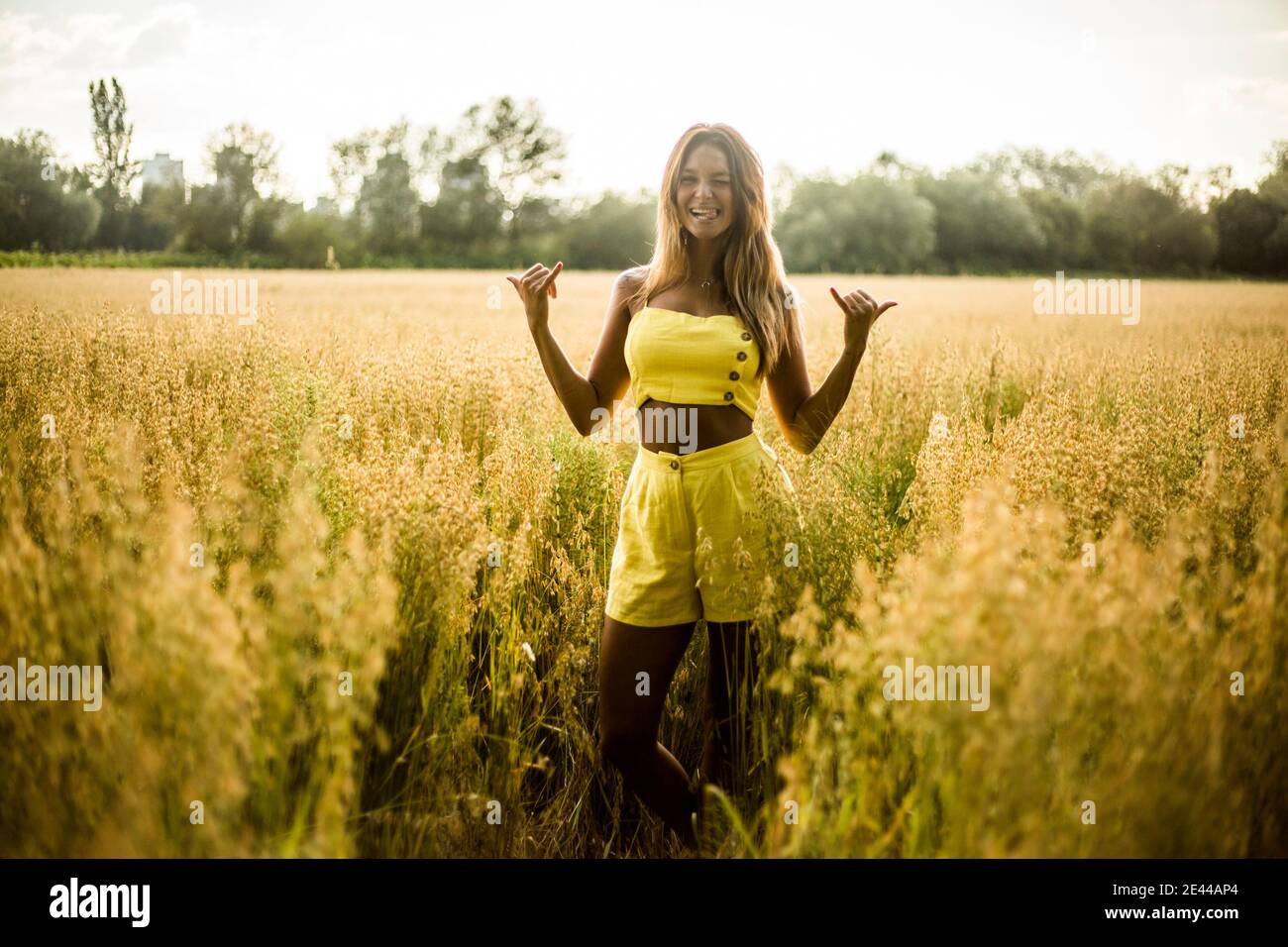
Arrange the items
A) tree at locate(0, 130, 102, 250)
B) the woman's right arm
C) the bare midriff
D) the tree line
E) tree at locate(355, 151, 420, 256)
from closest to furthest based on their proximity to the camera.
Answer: the bare midriff < the woman's right arm < tree at locate(0, 130, 102, 250) < the tree line < tree at locate(355, 151, 420, 256)

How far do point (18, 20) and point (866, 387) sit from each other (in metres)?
5.68

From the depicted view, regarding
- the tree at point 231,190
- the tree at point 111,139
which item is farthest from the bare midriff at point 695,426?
the tree at point 231,190

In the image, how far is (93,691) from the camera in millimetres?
1961

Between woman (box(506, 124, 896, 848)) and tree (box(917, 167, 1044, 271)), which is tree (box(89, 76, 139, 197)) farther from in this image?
tree (box(917, 167, 1044, 271))

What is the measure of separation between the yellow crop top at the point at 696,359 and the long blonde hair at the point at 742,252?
87mm

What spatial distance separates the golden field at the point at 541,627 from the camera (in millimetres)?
1661

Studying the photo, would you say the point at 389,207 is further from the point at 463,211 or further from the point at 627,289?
the point at 627,289

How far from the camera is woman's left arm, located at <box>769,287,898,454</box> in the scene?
2807mm

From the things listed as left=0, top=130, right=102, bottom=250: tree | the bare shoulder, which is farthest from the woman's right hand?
left=0, top=130, right=102, bottom=250: tree

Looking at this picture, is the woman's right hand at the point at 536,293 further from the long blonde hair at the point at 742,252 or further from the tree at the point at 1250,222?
the tree at the point at 1250,222

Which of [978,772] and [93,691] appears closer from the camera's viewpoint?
[978,772]

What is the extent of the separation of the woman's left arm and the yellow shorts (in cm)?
39

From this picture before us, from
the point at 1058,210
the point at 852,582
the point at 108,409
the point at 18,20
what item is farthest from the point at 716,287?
the point at 1058,210
